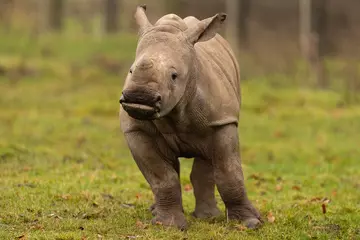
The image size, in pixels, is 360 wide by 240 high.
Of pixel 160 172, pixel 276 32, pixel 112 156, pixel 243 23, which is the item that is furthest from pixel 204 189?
pixel 276 32

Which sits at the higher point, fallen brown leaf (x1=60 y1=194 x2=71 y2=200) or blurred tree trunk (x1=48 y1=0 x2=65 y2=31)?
blurred tree trunk (x1=48 y1=0 x2=65 y2=31)

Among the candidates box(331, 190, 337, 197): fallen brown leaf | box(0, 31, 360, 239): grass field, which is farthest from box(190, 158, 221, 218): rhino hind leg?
box(331, 190, 337, 197): fallen brown leaf

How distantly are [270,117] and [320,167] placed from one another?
18.7 feet

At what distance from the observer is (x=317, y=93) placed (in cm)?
2355

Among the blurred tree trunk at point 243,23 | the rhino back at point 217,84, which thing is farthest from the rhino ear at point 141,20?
the blurred tree trunk at point 243,23

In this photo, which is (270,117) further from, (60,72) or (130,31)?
(130,31)

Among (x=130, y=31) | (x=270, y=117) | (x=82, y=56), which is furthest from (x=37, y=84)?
(x=130, y=31)

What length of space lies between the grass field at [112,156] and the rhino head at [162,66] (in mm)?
1386

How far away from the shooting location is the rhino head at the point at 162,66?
7465 mm

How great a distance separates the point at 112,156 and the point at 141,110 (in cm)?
746

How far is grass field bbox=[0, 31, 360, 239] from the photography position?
345 inches

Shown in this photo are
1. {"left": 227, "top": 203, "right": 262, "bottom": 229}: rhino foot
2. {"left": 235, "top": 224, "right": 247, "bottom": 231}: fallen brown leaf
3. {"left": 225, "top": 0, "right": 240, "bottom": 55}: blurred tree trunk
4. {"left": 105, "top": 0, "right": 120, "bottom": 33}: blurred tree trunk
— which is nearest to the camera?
{"left": 235, "top": 224, "right": 247, "bottom": 231}: fallen brown leaf

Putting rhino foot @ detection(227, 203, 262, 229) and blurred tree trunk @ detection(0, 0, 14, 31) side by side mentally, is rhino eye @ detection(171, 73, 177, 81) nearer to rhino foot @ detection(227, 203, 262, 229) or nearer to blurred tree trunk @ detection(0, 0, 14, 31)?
rhino foot @ detection(227, 203, 262, 229)

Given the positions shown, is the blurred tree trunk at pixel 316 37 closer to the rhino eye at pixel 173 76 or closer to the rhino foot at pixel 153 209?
the rhino foot at pixel 153 209
